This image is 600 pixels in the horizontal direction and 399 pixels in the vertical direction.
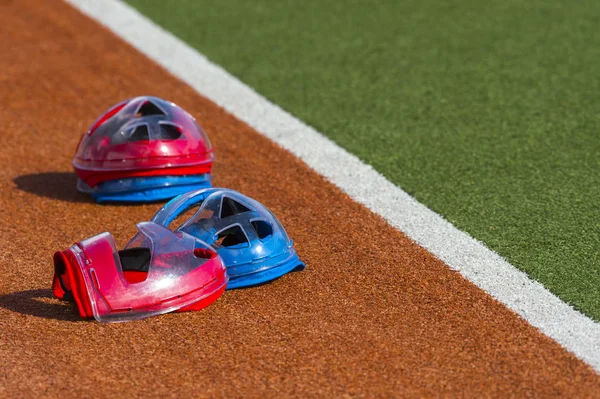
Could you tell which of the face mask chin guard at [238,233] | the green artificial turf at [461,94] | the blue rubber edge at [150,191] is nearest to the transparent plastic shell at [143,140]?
the blue rubber edge at [150,191]

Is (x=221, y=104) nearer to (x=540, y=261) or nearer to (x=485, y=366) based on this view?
(x=540, y=261)

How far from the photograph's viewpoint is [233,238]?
16.0ft

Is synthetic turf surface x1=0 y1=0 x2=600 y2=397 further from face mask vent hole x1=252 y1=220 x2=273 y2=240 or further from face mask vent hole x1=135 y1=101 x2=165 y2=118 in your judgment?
face mask vent hole x1=135 y1=101 x2=165 y2=118

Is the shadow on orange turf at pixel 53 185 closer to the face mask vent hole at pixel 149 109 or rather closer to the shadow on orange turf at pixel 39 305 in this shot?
the face mask vent hole at pixel 149 109

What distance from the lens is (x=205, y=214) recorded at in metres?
4.89

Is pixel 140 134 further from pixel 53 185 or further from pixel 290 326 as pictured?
pixel 290 326

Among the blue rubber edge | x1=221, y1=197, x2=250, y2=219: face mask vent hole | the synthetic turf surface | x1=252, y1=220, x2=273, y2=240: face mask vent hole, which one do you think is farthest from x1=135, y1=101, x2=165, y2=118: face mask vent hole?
x1=252, y1=220, x2=273, y2=240: face mask vent hole

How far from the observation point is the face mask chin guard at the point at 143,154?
5797mm

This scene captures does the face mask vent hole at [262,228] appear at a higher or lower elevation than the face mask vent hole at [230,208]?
lower

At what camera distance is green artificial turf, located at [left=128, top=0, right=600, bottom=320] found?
18.5 feet

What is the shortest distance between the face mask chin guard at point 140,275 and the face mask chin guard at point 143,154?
1.17 meters

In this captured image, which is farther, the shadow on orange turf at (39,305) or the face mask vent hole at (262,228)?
the face mask vent hole at (262,228)

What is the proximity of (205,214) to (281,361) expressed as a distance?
3.34ft

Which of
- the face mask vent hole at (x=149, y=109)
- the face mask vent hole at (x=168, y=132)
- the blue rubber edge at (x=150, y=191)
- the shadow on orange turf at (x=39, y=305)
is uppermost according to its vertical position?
the face mask vent hole at (x=149, y=109)
